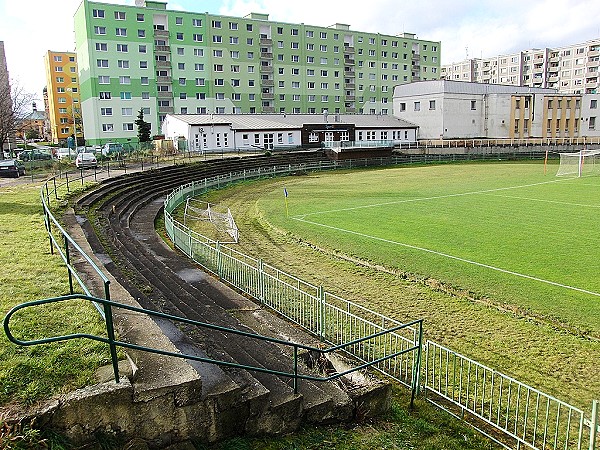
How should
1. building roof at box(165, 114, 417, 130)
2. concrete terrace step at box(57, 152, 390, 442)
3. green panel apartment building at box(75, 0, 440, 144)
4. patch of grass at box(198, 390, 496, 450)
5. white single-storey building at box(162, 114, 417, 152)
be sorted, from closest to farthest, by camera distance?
concrete terrace step at box(57, 152, 390, 442)
patch of grass at box(198, 390, 496, 450)
white single-storey building at box(162, 114, 417, 152)
building roof at box(165, 114, 417, 130)
green panel apartment building at box(75, 0, 440, 144)

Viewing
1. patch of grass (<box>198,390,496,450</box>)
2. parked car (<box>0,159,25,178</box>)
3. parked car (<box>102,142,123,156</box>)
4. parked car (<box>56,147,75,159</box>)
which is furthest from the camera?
parked car (<box>102,142,123,156</box>)

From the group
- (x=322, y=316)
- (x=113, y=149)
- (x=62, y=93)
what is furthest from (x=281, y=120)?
(x=62, y=93)

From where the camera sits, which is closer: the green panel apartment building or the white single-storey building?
the white single-storey building

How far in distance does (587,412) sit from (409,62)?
333ft

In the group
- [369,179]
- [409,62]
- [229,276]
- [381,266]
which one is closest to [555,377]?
[381,266]

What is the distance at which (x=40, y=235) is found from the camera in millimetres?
13445

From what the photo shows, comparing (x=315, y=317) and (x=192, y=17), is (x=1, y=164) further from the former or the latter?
(x=192, y=17)

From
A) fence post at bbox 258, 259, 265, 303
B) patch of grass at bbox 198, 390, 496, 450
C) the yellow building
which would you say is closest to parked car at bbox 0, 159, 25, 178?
fence post at bbox 258, 259, 265, 303

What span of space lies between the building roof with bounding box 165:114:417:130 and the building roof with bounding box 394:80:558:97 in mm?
5256

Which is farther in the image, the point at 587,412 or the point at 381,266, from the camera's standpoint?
the point at 381,266

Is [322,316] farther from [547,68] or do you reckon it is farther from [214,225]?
[547,68]

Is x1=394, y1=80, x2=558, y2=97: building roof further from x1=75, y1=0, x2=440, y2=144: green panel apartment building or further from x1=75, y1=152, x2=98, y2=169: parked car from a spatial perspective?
x1=75, y1=152, x2=98, y2=169: parked car

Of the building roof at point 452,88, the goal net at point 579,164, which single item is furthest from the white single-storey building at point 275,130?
the goal net at point 579,164

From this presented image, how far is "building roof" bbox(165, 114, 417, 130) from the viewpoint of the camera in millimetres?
63375
